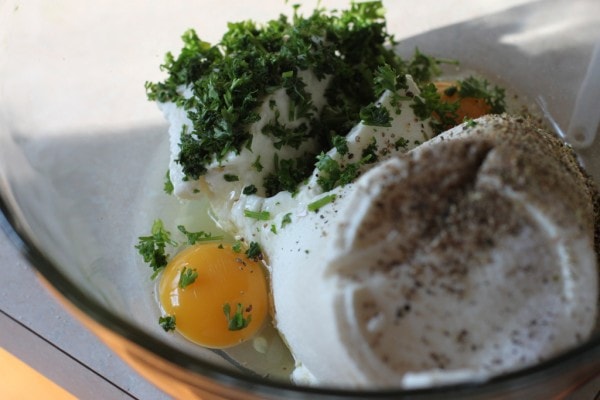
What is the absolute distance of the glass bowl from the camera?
0.98 meters

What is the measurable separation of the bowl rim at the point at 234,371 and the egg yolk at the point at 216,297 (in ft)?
1.20

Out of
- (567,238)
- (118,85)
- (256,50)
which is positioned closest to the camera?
(567,238)

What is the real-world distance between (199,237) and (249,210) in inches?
7.7

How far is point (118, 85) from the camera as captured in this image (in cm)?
170

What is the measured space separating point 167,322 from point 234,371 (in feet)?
1.67

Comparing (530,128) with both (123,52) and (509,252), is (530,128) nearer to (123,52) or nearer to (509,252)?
(509,252)

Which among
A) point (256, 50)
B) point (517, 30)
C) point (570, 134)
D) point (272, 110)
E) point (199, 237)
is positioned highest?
point (256, 50)

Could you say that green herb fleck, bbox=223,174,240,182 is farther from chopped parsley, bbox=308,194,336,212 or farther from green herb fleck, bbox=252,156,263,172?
chopped parsley, bbox=308,194,336,212

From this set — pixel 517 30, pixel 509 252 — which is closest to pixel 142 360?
pixel 509 252

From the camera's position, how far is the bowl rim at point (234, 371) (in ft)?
2.63

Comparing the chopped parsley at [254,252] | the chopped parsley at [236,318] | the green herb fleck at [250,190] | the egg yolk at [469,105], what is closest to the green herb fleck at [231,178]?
the green herb fleck at [250,190]

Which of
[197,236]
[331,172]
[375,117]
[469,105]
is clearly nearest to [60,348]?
[197,236]

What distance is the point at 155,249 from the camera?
1474 mm

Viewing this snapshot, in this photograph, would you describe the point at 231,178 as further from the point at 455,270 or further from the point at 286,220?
the point at 455,270
